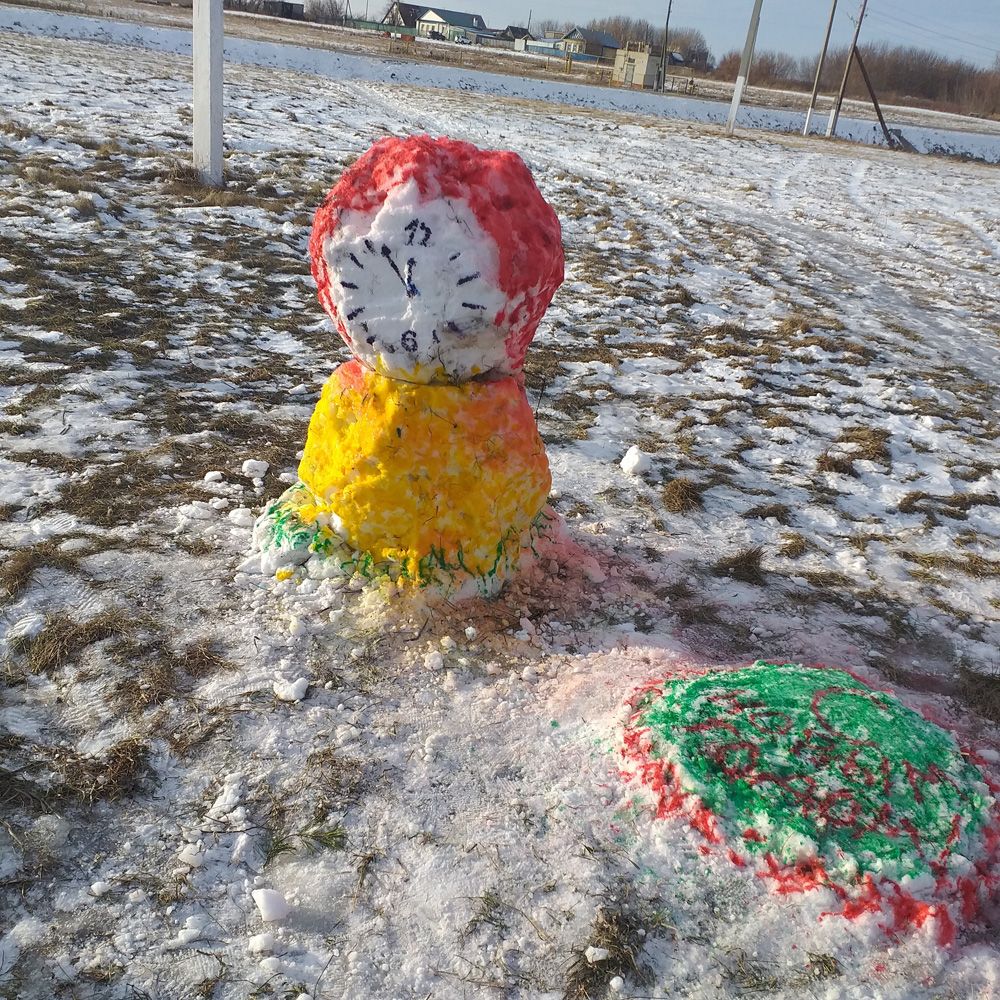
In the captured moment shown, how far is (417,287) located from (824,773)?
1.76m

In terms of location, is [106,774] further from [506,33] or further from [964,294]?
[506,33]

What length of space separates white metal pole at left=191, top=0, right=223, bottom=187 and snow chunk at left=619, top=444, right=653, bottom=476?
6095mm

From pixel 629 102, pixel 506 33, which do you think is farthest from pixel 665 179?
pixel 506 33

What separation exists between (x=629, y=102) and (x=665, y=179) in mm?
13577

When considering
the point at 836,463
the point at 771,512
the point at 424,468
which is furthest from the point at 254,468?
the point at 836,463

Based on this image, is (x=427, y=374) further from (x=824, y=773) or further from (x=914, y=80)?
(x=914, y=80)

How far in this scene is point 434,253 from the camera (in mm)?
2387

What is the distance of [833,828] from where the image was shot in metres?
1.95

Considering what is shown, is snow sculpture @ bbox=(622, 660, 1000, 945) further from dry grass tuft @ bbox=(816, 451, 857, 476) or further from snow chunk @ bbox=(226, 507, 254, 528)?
dry grass tuft @ bbox=(816, 451, 857, 476)

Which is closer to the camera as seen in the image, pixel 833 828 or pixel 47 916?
pixel 47 916

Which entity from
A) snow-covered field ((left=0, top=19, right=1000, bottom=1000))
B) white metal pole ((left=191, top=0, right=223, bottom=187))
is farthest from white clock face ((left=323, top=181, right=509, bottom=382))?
white metal pole ((left=191, top=0, right=223, bottom=187))

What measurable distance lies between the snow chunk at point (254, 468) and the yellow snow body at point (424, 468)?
93 centimetres

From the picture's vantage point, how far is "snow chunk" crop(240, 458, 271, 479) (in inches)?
146

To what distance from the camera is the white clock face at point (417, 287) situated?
238cm
